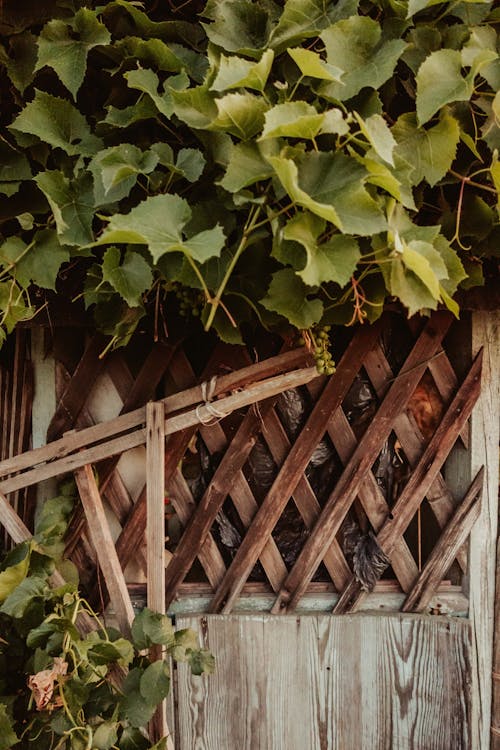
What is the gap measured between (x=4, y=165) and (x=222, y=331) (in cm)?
66

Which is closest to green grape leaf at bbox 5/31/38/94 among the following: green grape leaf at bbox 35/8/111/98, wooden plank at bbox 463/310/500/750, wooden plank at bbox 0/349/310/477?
green grape leaf at bbox 35/8/111/98

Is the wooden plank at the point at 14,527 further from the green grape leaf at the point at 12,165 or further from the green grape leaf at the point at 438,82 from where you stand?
the green grape leaf at the point at 438,82

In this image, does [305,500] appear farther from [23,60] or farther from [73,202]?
[23,60]

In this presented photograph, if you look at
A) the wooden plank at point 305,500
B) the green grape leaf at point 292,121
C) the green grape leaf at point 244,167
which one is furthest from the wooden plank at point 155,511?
the green grape leaf at point 292,121

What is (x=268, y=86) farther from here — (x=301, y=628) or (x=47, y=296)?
(x=301, y=628)

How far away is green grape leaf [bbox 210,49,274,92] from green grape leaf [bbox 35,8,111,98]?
1.30ft

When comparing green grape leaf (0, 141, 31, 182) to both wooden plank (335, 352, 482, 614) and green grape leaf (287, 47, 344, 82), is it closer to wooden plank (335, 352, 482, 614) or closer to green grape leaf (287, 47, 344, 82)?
green grape leaf (287, 47, 344, 82)

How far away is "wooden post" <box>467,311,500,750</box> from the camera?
1.79 metres

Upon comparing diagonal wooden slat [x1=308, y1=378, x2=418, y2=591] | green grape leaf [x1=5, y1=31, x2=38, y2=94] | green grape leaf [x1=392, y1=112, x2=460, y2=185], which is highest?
green grape leaf [x1=5, y1=31, x2=38, y2=94]

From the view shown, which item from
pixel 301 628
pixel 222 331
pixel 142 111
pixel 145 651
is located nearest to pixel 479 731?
pixel 301 628

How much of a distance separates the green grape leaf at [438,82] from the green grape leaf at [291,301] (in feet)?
1.32

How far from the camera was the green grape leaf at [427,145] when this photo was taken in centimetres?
130

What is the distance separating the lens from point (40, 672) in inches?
51.1

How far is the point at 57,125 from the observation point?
1.41 meters
